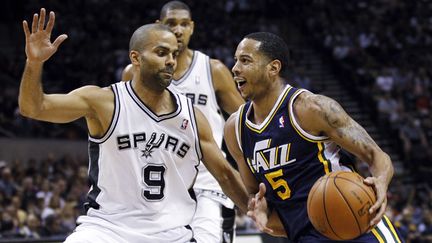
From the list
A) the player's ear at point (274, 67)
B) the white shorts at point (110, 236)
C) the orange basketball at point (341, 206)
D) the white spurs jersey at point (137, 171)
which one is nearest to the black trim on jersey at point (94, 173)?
the white spurs jersey at point (137, 171)

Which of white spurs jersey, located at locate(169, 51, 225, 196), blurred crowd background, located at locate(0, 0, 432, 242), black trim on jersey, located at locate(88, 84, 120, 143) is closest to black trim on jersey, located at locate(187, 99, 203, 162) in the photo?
black trim on jersey, located at locate(88, 84, 120, 143)

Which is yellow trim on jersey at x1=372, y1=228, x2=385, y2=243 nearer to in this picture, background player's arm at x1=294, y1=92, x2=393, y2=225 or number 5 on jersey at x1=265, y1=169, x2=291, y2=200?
background player's arm at x1=294, y1=92, x2=393, y2=225

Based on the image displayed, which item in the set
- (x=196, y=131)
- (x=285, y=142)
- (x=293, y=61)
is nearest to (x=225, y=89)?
(x=196, y=131)

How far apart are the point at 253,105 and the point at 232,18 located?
47.7 ft

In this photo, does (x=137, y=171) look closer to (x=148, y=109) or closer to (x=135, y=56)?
(x=148, y=109)

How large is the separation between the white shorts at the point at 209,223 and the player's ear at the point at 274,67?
1253mm

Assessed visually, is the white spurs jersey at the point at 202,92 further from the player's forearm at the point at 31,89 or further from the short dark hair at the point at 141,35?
the player's forearm at the point at 31,89

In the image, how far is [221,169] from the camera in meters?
4.13

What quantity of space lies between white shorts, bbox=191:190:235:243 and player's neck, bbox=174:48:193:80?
0.86 meters

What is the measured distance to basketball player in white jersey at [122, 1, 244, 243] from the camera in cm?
503

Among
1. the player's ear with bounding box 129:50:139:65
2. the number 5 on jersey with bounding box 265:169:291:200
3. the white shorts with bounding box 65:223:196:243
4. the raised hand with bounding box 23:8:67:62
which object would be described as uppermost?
the raised hand with bounding box 23:8:67:62

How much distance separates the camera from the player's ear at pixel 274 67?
389 cm

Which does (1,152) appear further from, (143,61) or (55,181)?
(143,61)

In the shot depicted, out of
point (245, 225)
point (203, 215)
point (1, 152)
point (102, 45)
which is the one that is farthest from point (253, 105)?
point (102, 45)
